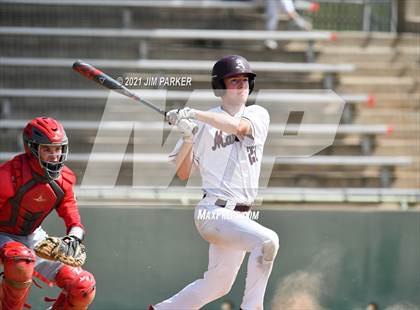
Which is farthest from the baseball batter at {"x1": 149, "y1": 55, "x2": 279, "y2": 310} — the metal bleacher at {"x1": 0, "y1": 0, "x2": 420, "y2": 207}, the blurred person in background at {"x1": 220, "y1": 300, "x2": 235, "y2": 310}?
the metal bleacher at {"x1": 0, "y1": 0, "x2": 420, "y2": 207}

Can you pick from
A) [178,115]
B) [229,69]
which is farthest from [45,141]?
[229,69]

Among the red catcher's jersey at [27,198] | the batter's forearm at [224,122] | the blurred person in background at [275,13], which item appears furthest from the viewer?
the blurred person in background at [275,13]

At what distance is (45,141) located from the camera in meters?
6.77

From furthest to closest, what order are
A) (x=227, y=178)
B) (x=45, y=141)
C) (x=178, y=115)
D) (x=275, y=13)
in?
1. (x=275, y=13)
2. (x=227, y=178)
3. (x=45, y=141)
4. (x=178, y=115)

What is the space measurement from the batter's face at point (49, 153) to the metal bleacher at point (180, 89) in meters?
2.37

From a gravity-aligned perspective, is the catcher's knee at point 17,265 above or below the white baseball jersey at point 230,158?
below

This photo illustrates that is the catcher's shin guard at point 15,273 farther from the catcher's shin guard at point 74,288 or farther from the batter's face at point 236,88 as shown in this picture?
the batter's face at point 236,88

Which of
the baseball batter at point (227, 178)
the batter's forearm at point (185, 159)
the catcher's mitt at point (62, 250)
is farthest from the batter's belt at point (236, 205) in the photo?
the catcher's mitt at point (62, 250)

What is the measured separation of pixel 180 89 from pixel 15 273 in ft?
12.6

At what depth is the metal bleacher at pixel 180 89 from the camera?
31.0ft

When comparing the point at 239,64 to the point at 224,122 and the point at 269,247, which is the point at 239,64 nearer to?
the point at 224,122

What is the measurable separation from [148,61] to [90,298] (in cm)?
407

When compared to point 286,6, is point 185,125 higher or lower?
higher

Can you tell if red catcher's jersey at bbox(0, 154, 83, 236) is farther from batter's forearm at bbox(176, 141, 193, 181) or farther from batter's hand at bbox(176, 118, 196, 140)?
batter's hand at bbox(176, 118, 196, 140)
